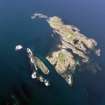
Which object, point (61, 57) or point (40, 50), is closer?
point (61, 57)

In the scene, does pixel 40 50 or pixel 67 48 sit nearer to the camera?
pixel 40 50

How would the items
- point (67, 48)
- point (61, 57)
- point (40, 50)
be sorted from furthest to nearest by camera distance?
point (67, 48) < point (40, 50) < point (61, 57)

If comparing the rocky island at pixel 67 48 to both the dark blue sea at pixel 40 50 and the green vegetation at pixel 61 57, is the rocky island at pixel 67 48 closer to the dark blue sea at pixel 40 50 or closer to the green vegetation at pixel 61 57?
the green vegetation at pixel 61 57

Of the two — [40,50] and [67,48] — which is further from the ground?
[40,50]

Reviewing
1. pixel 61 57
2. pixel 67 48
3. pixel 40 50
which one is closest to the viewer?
pixel 61 57

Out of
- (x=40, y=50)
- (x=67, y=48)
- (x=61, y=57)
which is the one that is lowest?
(x=67, y=48)

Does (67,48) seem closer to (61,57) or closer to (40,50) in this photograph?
(61,57)

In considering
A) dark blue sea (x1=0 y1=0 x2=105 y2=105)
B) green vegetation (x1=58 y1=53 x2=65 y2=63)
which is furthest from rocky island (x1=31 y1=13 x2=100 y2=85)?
dark blue sea (x1=0 y1=0 x2=105 y2=105)

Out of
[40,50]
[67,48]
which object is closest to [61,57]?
[67,48]
